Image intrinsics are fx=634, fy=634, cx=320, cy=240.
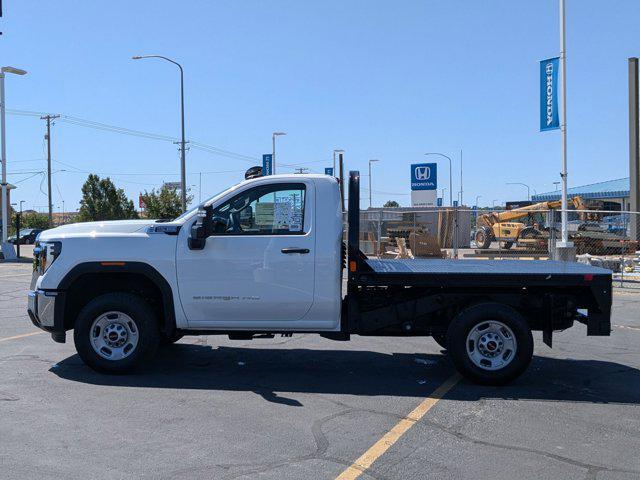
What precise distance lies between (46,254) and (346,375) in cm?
361

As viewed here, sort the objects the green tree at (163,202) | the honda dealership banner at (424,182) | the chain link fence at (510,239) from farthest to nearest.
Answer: the green tree at (163,202) < the honda dealership banner at (424,182) < the chain link fence at (510,239)

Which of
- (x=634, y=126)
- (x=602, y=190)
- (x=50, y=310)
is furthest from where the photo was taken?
(x=602, y=190)

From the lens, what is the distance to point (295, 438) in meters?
5.09

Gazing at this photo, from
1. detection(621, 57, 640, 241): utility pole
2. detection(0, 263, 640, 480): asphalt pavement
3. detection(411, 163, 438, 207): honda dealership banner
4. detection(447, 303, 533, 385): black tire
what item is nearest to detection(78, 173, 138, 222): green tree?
detection(411, 163, 438, 207): honda dealership banner

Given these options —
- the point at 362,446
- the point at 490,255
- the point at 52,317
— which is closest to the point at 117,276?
the point at 52,317

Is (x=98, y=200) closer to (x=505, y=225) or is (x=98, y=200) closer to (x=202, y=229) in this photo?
(x=505, y=225)

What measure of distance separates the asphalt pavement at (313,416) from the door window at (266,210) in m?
1.66

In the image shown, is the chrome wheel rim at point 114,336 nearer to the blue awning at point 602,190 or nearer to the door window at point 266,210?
the door window at point 266,210

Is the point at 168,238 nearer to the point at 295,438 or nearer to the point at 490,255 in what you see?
the point at 295,438

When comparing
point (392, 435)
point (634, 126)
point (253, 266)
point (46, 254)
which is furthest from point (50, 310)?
point (634, 126)

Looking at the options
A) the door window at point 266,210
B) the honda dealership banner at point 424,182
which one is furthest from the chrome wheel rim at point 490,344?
the honda dealership banner at point 424,182

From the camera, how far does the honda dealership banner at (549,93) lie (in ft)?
62.0

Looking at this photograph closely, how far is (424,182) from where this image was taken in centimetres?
2925

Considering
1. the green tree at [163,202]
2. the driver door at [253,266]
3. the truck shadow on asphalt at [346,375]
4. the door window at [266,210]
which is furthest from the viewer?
the green tree at [163,202]
